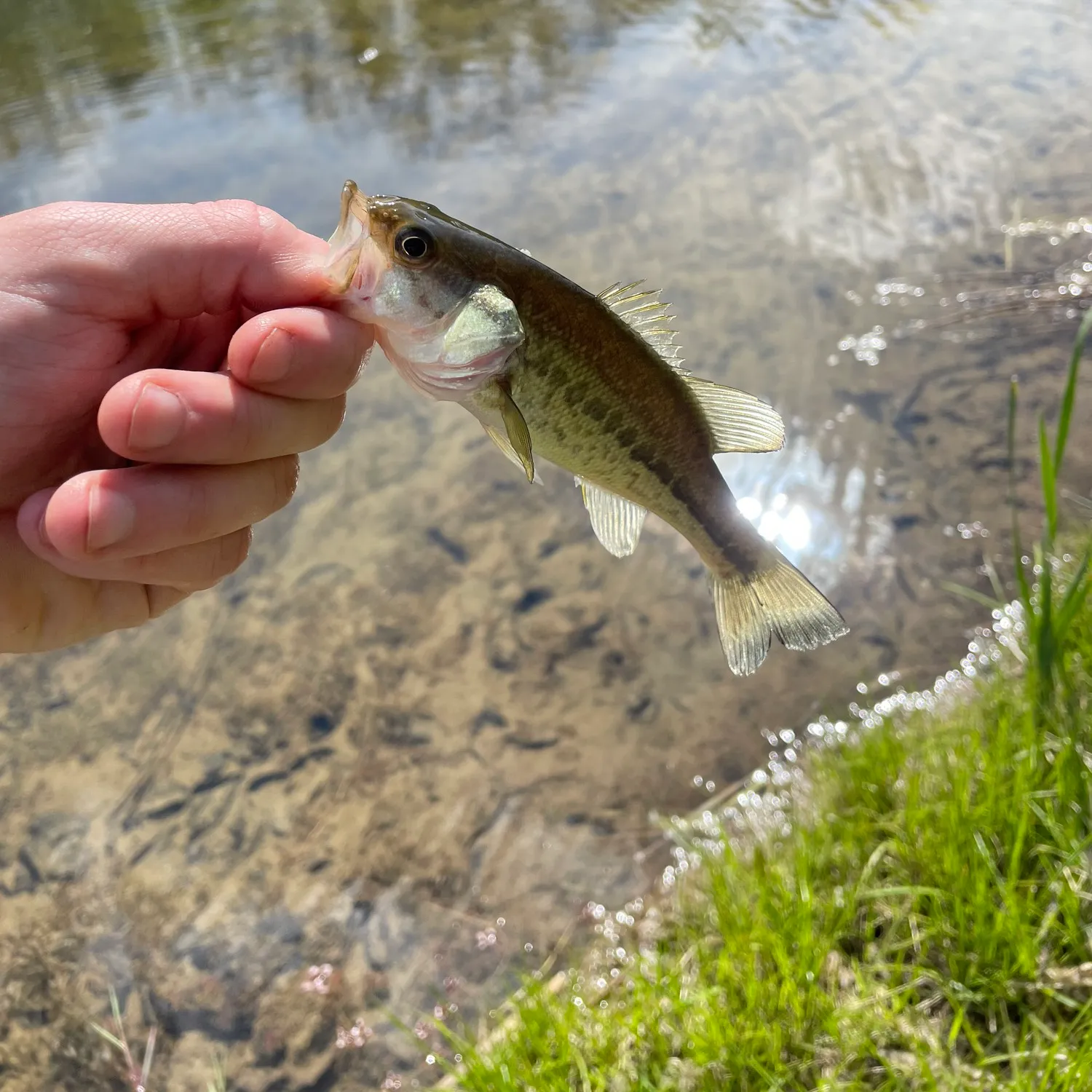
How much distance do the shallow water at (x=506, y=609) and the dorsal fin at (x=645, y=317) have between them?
8.45 ft

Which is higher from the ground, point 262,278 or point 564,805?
point 262,278

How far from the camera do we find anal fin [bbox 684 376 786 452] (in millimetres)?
2189

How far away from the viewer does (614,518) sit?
7.68 feet

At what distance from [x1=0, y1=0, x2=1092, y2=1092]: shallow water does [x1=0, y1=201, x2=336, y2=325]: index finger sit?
2.86 m

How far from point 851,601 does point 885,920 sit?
2222 millimetres

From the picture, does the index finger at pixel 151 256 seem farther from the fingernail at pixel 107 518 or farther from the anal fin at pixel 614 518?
the anal fin at pixel 614 518

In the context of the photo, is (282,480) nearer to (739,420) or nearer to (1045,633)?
Answer: (739,420)

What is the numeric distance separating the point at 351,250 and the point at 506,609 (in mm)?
3312

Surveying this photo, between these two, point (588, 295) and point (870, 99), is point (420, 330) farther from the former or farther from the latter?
point (870, 99)

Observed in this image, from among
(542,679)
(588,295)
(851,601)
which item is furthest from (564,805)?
(588,295)

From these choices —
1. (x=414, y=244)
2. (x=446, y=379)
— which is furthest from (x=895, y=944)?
(x=414, y=244)

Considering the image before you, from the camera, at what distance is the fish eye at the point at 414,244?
6.08 feet

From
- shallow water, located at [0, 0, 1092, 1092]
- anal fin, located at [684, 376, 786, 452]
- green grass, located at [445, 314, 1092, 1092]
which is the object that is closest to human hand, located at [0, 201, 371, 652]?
anal fin, located at [684, 376, 786, 452]

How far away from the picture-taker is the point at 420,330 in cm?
191
